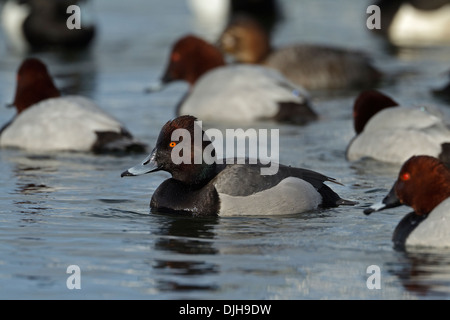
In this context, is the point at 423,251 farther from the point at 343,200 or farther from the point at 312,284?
the point at 343,200

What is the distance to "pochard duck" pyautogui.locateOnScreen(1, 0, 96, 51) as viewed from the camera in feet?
60.7

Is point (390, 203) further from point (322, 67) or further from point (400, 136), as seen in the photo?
point (322, 67)

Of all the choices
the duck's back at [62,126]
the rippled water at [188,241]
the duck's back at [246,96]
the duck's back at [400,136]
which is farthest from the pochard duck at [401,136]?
the duck's back at [62,126]

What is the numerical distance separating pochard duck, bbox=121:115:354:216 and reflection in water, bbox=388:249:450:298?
1291mm

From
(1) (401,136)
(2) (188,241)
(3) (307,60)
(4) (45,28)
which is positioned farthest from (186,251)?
(4) (45,28)

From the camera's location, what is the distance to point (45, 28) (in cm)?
1858

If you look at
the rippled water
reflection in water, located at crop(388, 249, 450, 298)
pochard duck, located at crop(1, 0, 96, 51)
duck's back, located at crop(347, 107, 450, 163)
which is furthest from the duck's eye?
reflection in water, located at crop(388, 249, 450, 298)

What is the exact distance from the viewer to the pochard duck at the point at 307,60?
15180mm

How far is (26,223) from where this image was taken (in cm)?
768

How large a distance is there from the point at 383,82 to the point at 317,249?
877 cm

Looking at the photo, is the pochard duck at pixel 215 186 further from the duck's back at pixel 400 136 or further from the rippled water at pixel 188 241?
the duck's back at pixel 400 136

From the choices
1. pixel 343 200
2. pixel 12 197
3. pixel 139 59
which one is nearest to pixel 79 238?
pixel 12 197

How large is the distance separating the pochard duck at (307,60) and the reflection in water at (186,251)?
7.72 metres

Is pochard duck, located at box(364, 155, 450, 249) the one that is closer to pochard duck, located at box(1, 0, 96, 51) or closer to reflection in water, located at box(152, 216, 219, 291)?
reflection in water, located at box(152, 216, 219, 291)
